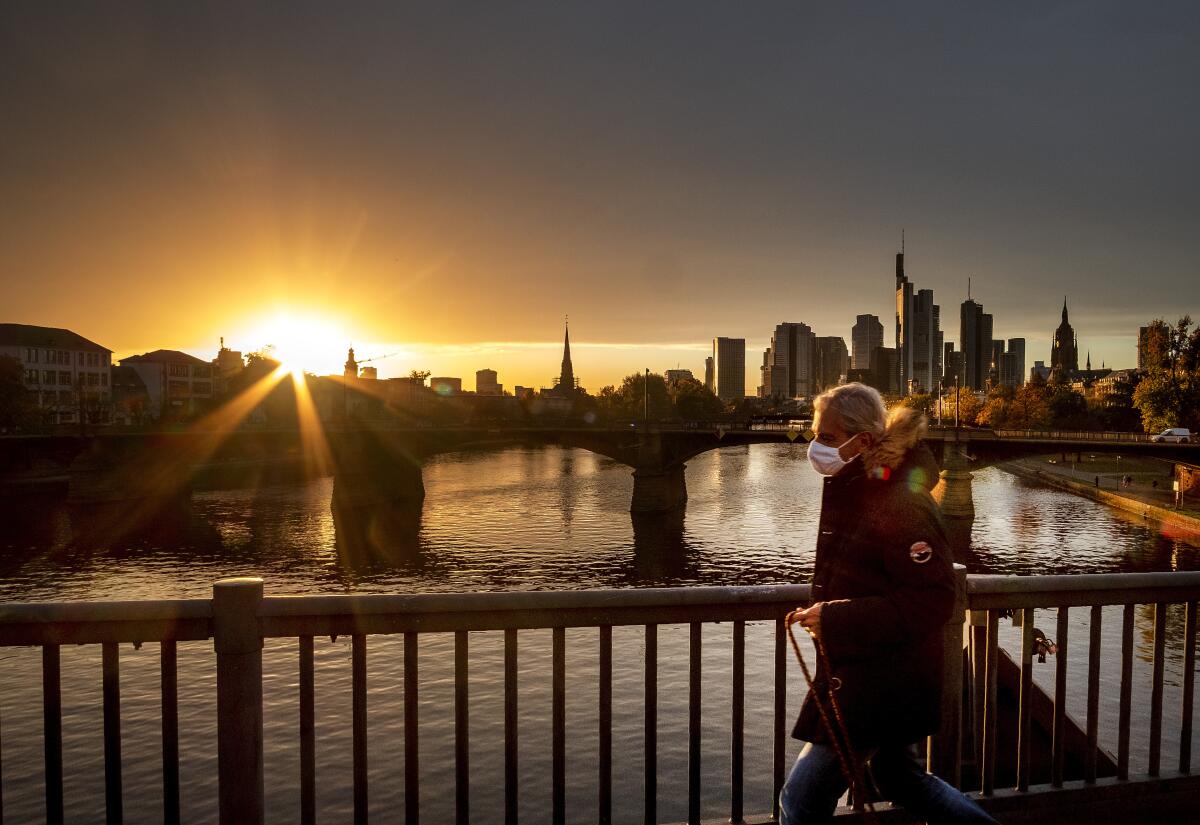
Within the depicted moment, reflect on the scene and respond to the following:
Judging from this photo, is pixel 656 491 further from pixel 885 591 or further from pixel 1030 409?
pixel 1030 409

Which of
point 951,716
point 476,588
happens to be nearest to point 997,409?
point 476,588

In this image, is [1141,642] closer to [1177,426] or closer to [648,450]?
[648,450]

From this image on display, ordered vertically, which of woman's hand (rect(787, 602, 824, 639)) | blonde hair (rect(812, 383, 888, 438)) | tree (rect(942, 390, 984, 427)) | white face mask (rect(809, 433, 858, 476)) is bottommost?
tree (rect(942, 390, 984, 427))

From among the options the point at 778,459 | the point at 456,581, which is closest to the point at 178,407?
the point at 778,459

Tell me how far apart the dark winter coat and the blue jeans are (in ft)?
0.58

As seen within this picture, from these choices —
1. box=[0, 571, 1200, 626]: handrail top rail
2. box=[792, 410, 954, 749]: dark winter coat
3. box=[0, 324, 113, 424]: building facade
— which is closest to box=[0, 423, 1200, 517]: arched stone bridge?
box=[0, 324, 113, 424]: building facade

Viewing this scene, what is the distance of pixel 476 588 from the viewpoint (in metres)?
36.4

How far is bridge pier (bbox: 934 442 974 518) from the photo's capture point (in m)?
56.9

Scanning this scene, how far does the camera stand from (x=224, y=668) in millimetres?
3867

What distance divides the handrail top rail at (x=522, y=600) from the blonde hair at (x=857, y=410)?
2.81ft

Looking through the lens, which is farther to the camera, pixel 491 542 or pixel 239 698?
pixel 491 542

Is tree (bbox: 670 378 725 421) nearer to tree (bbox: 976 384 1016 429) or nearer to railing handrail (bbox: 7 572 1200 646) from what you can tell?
tree (bbox: 976 384 1016 429)

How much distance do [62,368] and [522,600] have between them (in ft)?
458

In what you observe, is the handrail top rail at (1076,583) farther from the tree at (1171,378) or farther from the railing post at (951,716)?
the tree at (1171,378)
